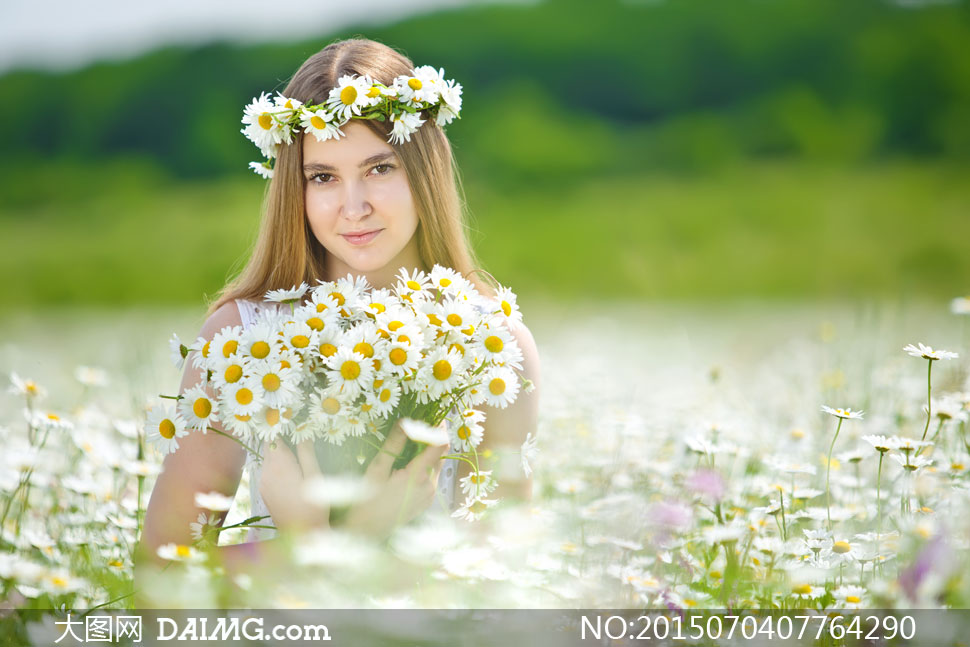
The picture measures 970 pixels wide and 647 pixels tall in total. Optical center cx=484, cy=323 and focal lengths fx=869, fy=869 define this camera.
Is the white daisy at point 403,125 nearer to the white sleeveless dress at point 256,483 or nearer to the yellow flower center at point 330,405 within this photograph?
the white sleeveless dress at point 256,483

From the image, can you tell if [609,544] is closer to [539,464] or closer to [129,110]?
[539,464]

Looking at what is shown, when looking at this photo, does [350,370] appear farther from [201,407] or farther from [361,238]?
[361,238]

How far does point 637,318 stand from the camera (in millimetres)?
12203

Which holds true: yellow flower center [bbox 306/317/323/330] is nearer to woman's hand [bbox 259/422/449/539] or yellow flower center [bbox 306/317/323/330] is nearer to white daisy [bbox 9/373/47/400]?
woman's hand [bbox 259/422/449/539]

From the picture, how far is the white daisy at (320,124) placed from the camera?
8.27 feet

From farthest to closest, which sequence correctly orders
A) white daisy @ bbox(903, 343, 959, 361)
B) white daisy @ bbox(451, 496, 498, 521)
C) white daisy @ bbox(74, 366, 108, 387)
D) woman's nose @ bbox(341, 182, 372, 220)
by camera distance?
white daisy @ bbox(74, 366, 108, 387)
woman's nose @ bbox(341, 182, 372, 220)
white daisy @ bbox(903, 343, 959, 361)
white daisy @ bbox(451, 496, 498, 521)

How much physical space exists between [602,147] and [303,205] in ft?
81.6

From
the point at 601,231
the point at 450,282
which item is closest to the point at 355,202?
the point at 450,282

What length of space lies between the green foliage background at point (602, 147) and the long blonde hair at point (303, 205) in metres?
14.2

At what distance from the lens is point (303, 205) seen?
2.76 m

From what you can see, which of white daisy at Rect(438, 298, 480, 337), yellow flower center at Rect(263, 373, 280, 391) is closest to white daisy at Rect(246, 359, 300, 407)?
yellow flower center at Rect(263, 373, 280, 391)

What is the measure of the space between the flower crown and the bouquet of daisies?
2.45ft

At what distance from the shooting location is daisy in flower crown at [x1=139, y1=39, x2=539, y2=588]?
8.05 ft

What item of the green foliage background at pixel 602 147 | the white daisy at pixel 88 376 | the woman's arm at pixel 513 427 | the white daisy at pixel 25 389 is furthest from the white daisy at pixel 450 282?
the green foliage background at pixel 602 147
